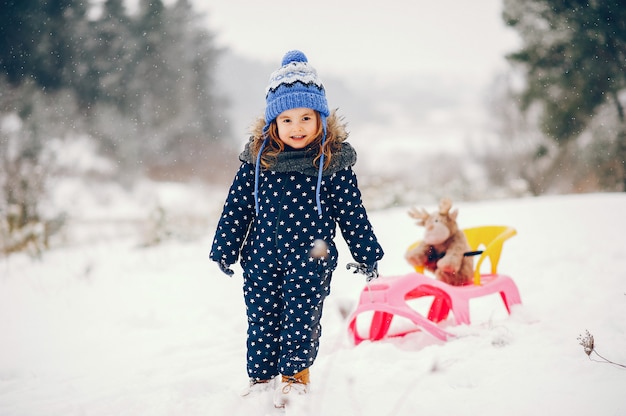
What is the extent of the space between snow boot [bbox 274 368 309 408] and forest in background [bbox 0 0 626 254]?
482cm

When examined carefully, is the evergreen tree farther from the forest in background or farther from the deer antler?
the deer antler

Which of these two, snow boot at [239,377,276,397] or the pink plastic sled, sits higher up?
the pink plastic sled

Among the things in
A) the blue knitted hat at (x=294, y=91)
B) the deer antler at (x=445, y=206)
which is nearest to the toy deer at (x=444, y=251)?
the deer antler at (x=445, y=206)

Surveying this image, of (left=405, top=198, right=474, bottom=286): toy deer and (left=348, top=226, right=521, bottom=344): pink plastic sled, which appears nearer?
(left=348, top=226, right=521, bottom=344): pink plastic sled

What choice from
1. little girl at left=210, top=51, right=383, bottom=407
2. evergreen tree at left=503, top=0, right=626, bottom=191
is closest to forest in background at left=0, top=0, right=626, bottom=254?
evergreen tree at left=503, top=0, right=626, bottom=191

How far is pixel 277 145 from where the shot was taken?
1901mm

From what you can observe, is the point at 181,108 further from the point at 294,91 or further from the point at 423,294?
the point at 294,91

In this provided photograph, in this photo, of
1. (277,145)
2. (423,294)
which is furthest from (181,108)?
(277,145)

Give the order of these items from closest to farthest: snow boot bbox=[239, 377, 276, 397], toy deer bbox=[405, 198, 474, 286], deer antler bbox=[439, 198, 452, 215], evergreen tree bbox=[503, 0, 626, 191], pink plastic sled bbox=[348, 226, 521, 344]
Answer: snow boot bbox=[239, 377, 276, 397] < pink plastic sled bbox=[348, 226, 521, 344] < toy deer bbox=[405, 198, 474, 286] < deer antler bbox=[439, 198, 452, 215] < evergreen tree bbox=[503, 0, 626, 191]

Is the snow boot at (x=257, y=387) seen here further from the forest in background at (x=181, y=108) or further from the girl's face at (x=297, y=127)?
the forest in background at (x=181, y=108)

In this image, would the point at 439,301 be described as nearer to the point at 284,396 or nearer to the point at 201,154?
the point at 284,396

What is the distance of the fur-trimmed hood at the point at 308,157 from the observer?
1794mm

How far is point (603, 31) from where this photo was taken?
25.6ft

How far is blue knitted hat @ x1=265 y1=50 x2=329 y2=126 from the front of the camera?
5.94ft
